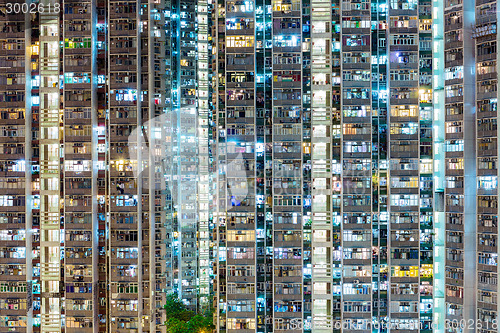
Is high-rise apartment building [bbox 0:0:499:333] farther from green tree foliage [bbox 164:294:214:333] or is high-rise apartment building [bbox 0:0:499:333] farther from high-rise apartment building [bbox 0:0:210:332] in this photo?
green tree foliage [bbox 164:294:214:333]

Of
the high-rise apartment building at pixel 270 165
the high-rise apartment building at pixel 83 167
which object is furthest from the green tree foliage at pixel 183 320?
the high-rise apartment building at pixel 270 165

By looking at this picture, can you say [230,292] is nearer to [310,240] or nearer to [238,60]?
[310,240]

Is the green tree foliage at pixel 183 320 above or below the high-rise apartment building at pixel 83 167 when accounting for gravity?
below

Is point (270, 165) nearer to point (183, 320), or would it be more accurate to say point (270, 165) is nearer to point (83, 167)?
point (83, 167)

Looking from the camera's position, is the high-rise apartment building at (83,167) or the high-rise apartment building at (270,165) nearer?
the high-rise apartment building at (270,165)

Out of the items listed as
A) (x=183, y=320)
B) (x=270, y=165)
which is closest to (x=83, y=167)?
(x=270, y=165)

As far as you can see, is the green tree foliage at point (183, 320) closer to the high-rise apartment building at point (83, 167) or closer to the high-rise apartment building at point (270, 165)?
the high-rise apartment building at point (83, 167)

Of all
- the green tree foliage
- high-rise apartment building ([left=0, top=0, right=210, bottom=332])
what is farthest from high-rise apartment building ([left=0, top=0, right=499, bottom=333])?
the green tree foliage
